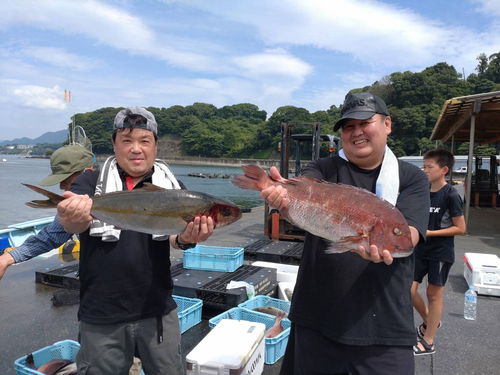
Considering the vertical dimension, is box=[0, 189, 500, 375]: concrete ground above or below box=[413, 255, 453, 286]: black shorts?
below

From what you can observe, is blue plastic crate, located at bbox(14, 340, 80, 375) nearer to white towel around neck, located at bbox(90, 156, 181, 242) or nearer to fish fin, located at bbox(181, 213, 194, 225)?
white towel around neck, located at bbox(90, 156, 181, 242)

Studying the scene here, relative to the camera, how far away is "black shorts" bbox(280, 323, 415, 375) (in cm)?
226

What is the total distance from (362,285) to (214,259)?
15.2ft

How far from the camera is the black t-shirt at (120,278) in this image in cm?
255

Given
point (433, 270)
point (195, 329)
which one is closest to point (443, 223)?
point (433, 270)

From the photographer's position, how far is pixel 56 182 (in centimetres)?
362

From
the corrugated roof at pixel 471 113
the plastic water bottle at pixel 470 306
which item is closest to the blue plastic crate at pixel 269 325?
the plastic water bottle at pixel 470 306

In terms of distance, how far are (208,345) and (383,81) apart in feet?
341

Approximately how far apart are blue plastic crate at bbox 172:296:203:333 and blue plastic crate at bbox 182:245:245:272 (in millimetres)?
1342

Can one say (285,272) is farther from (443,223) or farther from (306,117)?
(306,117)

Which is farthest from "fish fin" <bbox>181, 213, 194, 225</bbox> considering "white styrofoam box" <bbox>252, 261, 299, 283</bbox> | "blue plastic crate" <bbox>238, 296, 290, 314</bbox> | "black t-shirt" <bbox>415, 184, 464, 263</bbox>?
"white styrofoam box" <bbox>252, 261, 299, 283</bbox>

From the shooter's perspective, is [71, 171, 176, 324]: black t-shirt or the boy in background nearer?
[71, 171, 176, 324]: black t-shirt

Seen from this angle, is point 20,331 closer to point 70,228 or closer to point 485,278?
point 70,228

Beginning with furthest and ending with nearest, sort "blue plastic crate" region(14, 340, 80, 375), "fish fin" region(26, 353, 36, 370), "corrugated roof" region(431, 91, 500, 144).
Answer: "corrugated roof" region(431, 91, 500, 144) → "blue plastic crate" region(14, 340, 80, 375) → "fish fin" region(26, 353, 36, 370)
